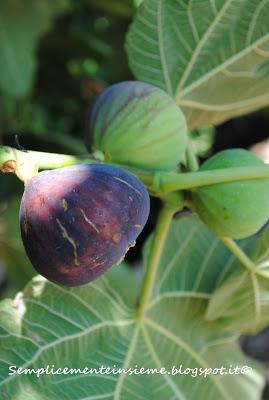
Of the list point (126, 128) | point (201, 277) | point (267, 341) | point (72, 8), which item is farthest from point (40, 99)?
point (126, 128)

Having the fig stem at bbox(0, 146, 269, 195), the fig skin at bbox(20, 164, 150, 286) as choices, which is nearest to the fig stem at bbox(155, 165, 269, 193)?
the fig stem at bbox(0, 146, 269, 195)

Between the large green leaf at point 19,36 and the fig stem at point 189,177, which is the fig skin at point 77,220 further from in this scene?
the large green leaf at point 19,36

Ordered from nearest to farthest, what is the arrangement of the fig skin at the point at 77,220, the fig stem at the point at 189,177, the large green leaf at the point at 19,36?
the fig skin at the point at 77,220, the fig stem at the point at 189,177, the large green leaf at the point at 19,36

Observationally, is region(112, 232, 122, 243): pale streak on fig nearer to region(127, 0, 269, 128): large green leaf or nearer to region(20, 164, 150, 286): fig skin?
region(20, 164, 150, 286): fig skin

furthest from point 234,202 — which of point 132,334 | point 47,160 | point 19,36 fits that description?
point 19,36

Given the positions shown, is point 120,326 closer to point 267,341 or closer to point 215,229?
point 215,229

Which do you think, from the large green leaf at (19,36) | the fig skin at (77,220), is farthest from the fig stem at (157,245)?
the large green leaf at (19,36)

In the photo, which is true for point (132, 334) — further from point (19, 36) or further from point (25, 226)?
point (19, 36)
